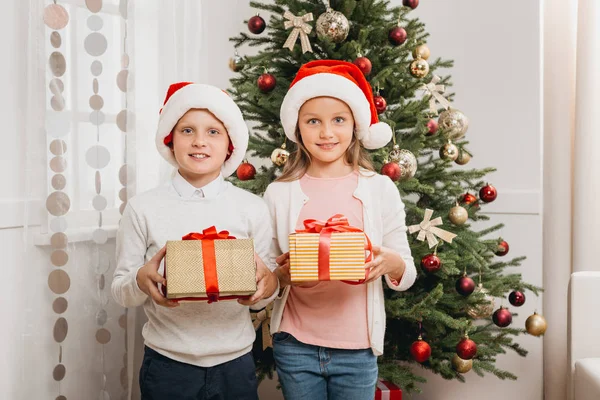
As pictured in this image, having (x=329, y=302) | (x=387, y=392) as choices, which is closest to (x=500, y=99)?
(x=387, y=392)

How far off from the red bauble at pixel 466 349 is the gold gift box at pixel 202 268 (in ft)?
3.55

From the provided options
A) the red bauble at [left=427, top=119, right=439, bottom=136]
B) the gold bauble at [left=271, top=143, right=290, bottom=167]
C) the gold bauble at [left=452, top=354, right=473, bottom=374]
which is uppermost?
the red bauble at [left=427, top=119, right=439, bottom=136]

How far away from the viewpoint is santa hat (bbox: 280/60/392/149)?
5.41 ft

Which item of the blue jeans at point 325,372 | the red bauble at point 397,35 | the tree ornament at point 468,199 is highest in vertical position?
the red bauble at point 397,35

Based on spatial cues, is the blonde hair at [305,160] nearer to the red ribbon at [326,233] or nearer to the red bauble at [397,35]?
the red ribbon at [326,233]

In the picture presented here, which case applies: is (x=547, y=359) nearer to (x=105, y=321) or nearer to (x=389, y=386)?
(x=389, y=386)

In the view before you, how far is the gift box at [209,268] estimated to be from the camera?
4.36 feet

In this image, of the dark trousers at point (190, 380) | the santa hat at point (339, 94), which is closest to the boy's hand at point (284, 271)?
the dark trousers at point (190, 380)

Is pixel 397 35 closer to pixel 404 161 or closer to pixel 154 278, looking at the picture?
pixel 404 161

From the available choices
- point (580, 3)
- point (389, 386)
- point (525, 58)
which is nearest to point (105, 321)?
point (389, 386)

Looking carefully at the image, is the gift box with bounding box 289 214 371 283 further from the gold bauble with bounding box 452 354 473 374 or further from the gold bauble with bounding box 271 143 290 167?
the gold bauble with bounding box 452 354 473 374

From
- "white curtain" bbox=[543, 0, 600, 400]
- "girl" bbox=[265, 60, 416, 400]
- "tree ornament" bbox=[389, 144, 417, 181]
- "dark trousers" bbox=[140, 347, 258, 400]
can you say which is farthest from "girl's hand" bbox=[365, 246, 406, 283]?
"white curtain" bbox=[543, 0, 600, 400]

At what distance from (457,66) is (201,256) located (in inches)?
85.4

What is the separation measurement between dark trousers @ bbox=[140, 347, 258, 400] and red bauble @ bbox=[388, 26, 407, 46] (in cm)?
128
